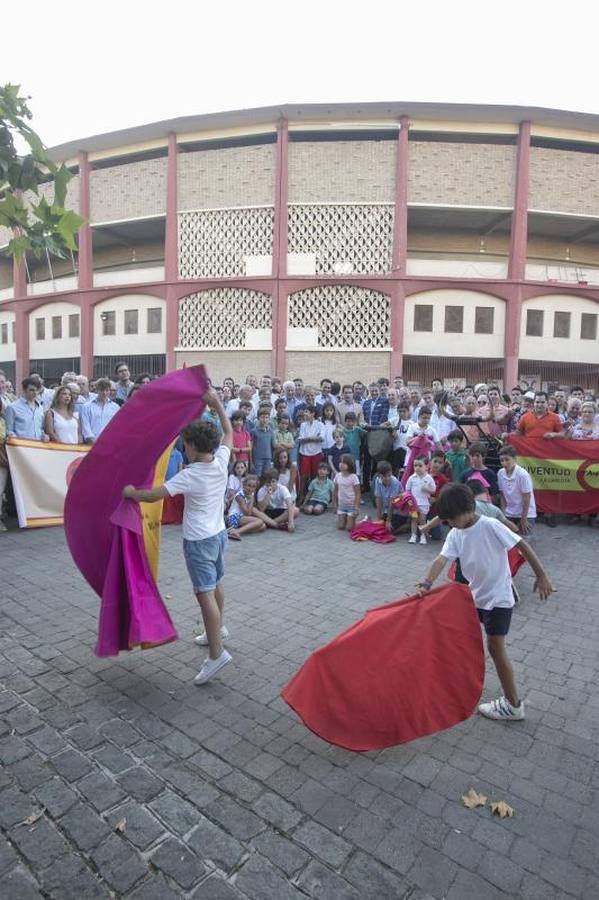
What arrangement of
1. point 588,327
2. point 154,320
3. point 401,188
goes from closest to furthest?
point 401,188 → point 588,327 → point 154,320

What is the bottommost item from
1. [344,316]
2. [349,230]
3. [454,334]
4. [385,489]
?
[385,489]

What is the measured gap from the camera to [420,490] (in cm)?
835

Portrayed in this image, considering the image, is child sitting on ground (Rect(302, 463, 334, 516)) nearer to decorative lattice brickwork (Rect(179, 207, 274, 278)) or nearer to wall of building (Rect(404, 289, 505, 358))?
wall of building (Rect(404, 289, 505, 358))

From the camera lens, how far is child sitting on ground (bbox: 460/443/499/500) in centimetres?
764

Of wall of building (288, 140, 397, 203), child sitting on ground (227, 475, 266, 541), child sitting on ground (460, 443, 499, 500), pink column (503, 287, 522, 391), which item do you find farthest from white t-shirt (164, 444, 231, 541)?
pink column (503, 287, 522, 391)

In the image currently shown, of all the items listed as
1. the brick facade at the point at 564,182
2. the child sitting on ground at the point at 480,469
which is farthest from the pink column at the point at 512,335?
the child sitting on ground at the point at 480,469

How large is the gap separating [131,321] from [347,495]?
68.2 feet

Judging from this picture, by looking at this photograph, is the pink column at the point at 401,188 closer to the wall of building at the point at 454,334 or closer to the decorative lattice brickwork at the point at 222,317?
the wall of building at the point at 454,334

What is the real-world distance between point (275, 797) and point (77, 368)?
29.6m

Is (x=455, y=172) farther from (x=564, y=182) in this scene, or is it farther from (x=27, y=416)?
(x=27, y=416)

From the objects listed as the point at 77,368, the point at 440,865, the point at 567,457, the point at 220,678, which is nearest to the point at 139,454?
the point at 220,678

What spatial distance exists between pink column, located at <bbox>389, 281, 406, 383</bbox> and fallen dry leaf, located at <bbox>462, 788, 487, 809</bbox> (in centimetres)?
2128

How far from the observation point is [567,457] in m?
9.09

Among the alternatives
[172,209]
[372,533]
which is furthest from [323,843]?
[172,209]
